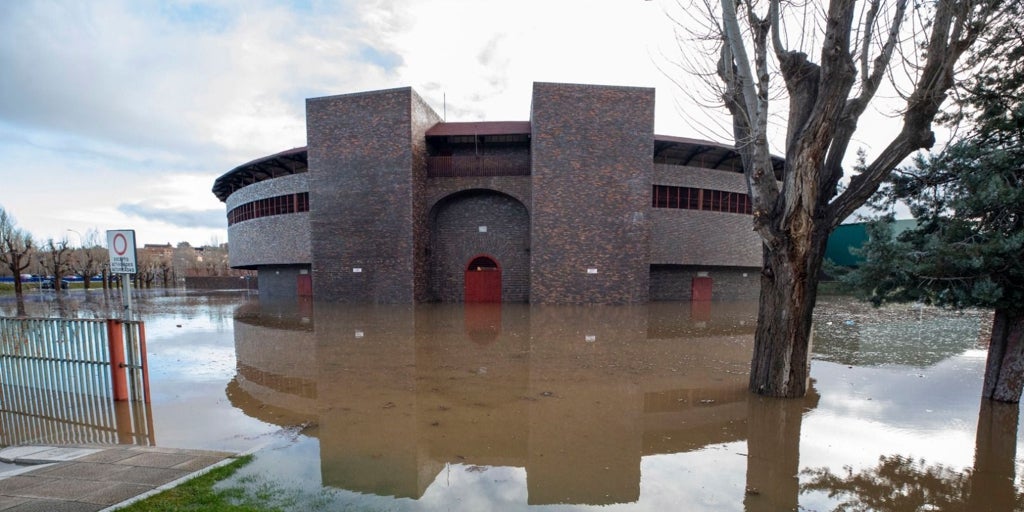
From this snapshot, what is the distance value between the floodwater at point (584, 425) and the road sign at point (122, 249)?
1.93 m

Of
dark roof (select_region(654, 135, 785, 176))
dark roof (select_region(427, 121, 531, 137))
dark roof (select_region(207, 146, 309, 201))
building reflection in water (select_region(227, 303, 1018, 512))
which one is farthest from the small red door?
dark roof (select_region(654, 135, 785, 176))

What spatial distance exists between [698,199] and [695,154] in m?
2.55

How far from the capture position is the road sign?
606 centimetres

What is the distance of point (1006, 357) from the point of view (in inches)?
223

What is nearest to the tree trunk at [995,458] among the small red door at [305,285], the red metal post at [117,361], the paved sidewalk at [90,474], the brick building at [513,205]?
the paved sidewalk at [90,474]

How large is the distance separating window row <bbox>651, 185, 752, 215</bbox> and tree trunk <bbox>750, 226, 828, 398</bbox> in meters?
16.2

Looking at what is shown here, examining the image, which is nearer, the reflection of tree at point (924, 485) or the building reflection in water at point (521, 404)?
the reflection of tree at point (924, 485)

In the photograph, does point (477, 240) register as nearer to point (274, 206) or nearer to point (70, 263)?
point (274, 206)

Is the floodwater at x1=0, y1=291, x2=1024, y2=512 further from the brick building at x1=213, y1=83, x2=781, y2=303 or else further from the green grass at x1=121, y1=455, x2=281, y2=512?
the brick building at x1=213, y1=83, x2=781, y2=303

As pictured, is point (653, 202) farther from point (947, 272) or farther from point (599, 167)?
point (947, 272)

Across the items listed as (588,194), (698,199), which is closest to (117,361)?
Answer: (588,194)

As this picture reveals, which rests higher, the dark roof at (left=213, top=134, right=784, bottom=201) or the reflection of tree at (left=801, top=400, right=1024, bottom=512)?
the dark roof at (left=213, top=134, right=784, bottom=201)

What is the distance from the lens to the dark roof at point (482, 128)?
20.8 meters

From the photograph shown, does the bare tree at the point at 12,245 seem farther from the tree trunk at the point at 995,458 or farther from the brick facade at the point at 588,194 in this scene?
the tree trunk at the point at 995,458
